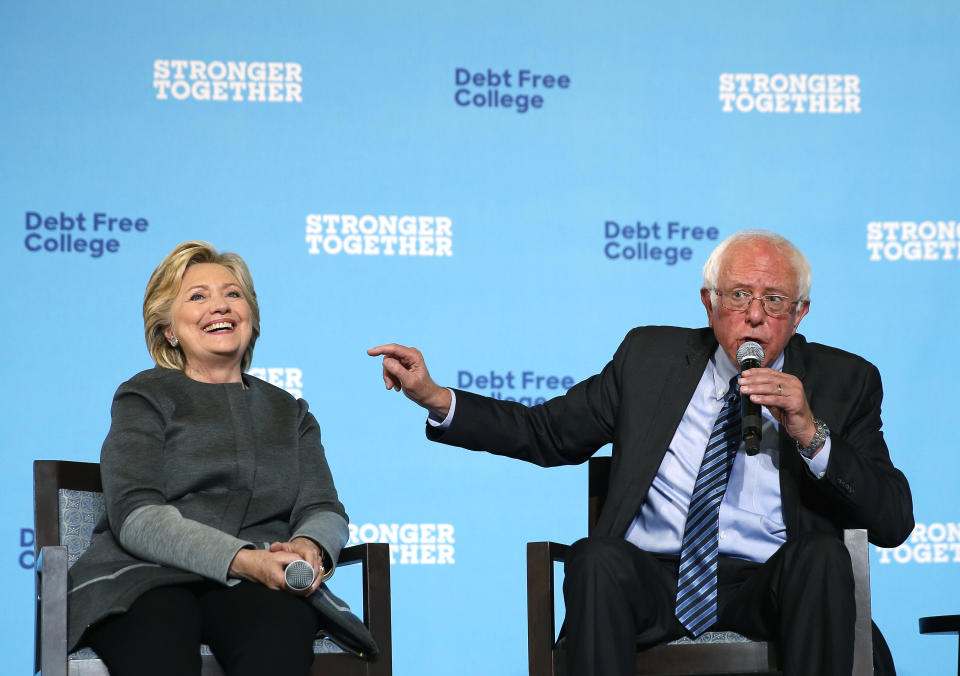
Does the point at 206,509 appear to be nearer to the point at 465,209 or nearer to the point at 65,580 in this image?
the point at 65,580

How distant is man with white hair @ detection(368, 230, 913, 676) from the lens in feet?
6.83

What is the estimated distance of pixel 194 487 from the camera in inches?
89.2

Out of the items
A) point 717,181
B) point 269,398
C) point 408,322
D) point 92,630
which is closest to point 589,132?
point 717,181

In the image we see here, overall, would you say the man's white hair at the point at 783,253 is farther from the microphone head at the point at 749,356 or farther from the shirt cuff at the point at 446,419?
the shirt cuff at the point at 446,419

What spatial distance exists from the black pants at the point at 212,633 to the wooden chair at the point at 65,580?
0.17ft

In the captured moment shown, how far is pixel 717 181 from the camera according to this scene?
3.78 metres

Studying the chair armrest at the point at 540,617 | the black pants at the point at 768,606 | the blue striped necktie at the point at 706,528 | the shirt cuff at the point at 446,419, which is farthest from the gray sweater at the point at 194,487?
the blue striped necktie at the point at 706,528

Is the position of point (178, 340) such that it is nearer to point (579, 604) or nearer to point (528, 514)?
point (579, 604)

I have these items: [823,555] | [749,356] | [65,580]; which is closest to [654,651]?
[823,555]

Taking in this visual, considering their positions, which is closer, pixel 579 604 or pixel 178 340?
pixel 579 604

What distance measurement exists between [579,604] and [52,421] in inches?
82.3

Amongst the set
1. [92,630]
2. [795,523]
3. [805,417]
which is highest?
[805,417]

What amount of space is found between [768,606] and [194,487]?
1.16 meters

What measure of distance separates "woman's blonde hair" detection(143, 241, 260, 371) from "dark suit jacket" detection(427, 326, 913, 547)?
0.55 metres
